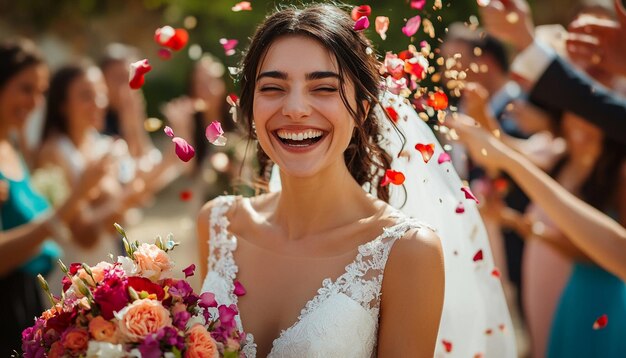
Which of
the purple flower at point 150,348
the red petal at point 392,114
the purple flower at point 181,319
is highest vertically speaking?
the red petal at point 392,114

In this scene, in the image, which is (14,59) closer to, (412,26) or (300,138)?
(300,138)

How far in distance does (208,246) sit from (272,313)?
553 millimetres

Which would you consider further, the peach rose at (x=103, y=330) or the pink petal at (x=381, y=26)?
the pink petal at (x=381, y=26)

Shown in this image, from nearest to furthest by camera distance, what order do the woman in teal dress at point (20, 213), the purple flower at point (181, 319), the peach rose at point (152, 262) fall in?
the purple flower at point (181, 319)
the peach rose at point (152, 262)
the woman in teal dress at point (20, 213)

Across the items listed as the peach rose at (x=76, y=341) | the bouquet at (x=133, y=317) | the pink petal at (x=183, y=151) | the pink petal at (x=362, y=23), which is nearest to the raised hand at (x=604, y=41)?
the pink petal at (x=362, y=23)

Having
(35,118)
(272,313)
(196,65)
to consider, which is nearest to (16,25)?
(35,118)

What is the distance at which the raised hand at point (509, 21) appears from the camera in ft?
10.3

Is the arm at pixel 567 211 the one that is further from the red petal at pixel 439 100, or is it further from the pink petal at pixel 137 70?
the pink petal at pixel 137 70

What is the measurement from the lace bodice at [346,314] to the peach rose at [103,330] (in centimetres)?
66

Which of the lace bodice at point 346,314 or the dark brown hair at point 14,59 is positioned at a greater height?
the lace bodice at point 346,314

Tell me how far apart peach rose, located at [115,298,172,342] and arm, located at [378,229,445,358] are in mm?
796

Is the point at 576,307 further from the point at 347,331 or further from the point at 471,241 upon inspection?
the point at 347,331

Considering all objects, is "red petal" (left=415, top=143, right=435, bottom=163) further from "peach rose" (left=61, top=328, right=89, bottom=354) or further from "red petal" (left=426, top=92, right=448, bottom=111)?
"peach rose" (left=61, top=328, right=89, bottom=354)

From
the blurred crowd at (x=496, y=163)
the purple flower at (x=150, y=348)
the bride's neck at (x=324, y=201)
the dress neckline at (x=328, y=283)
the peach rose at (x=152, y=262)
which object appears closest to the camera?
the purple flower at (x=150, y=348)
